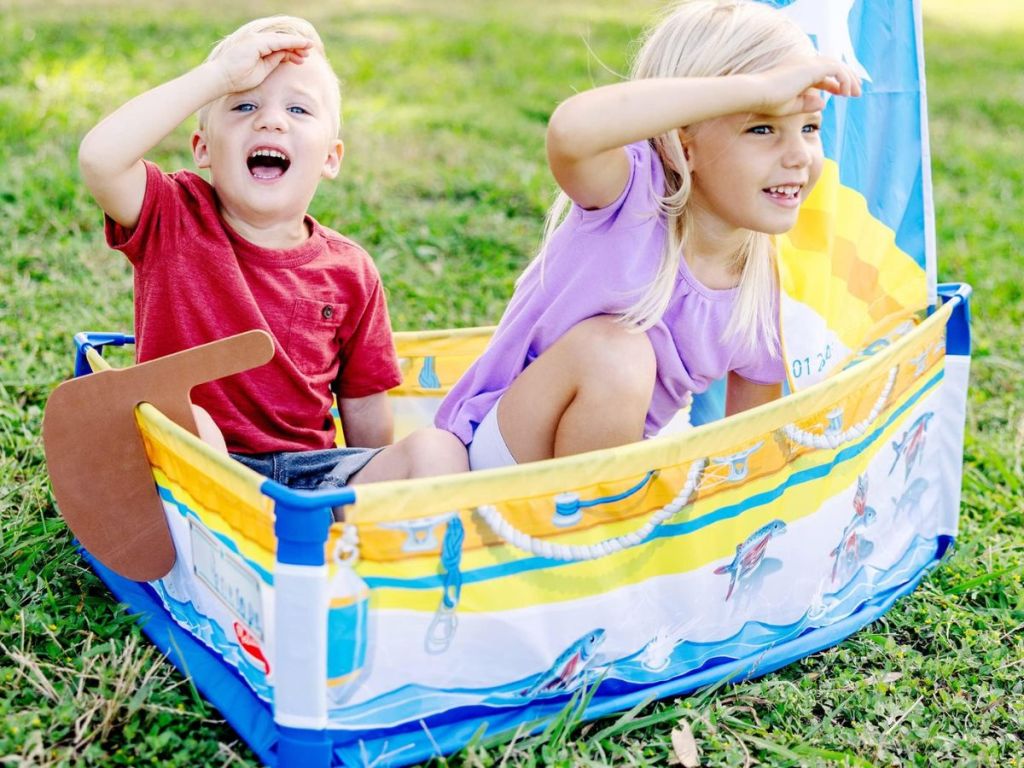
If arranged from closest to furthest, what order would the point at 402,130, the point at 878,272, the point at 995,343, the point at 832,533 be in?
the point at 832,533, the point at 878,272, the point at 995,343, the point at 402,130

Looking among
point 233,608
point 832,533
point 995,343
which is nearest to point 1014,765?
point 832,533

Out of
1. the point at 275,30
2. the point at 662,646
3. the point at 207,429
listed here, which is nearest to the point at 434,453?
the point at 207,429

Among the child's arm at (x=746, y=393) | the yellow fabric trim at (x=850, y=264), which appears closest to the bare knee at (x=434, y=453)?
the child's arm at (x=746, y=393)

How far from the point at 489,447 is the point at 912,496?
81 cm

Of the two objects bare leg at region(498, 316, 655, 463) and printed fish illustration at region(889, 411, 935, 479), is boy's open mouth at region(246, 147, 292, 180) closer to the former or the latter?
bare leg at region(498, 316, 655, 463)

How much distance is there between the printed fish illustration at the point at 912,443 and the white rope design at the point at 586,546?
56cm

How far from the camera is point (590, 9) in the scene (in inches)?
297

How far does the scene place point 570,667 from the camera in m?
1.63

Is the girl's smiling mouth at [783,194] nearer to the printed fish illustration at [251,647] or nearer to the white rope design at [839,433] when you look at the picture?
the white rope design at [839,433]

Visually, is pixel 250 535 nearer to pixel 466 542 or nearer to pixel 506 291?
pixel 466 542

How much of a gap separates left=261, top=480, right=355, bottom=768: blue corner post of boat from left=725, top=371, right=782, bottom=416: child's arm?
96 cm

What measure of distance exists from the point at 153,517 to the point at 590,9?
6435 millimetres

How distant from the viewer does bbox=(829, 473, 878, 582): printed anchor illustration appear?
1931mm

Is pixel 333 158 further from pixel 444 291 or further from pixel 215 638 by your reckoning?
pixel 444 291
